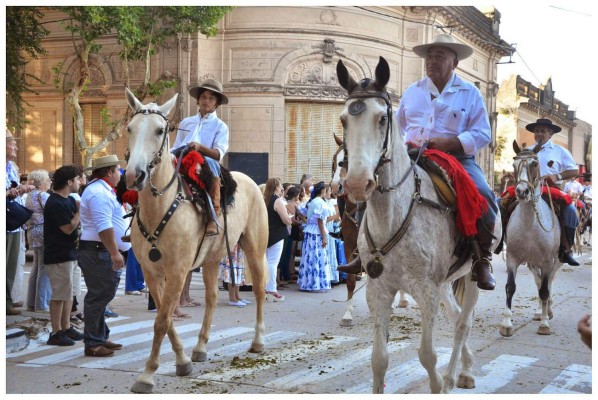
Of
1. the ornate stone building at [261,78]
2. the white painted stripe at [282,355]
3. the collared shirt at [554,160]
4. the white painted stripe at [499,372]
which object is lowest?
the white painted stripe at [282,355]

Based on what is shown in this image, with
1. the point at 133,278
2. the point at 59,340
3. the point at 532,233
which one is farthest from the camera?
the point at 133,278

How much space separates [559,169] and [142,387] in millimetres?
7595

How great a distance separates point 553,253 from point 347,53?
17829 mm

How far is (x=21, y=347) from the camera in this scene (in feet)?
24.9

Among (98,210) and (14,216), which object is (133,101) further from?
(14,216)

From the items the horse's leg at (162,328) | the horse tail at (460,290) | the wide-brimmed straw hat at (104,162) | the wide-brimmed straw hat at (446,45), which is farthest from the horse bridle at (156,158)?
the horse tail at (460,290)

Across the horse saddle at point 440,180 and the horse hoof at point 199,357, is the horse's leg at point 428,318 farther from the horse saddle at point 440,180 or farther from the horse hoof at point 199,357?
the horse hoof at point 199,357

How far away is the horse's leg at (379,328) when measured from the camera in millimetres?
4930

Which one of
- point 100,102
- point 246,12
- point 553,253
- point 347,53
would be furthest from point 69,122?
point 553,253

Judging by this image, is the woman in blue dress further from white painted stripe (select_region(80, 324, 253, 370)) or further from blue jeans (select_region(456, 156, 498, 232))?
blue jeans (select_region(456, 156, 498, 232))

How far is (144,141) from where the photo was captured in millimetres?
5902

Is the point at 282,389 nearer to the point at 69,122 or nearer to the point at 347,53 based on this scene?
the point at 347,53

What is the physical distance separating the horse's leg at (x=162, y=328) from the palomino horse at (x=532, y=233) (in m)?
4.87

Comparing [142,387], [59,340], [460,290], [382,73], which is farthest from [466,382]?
[59,340]
